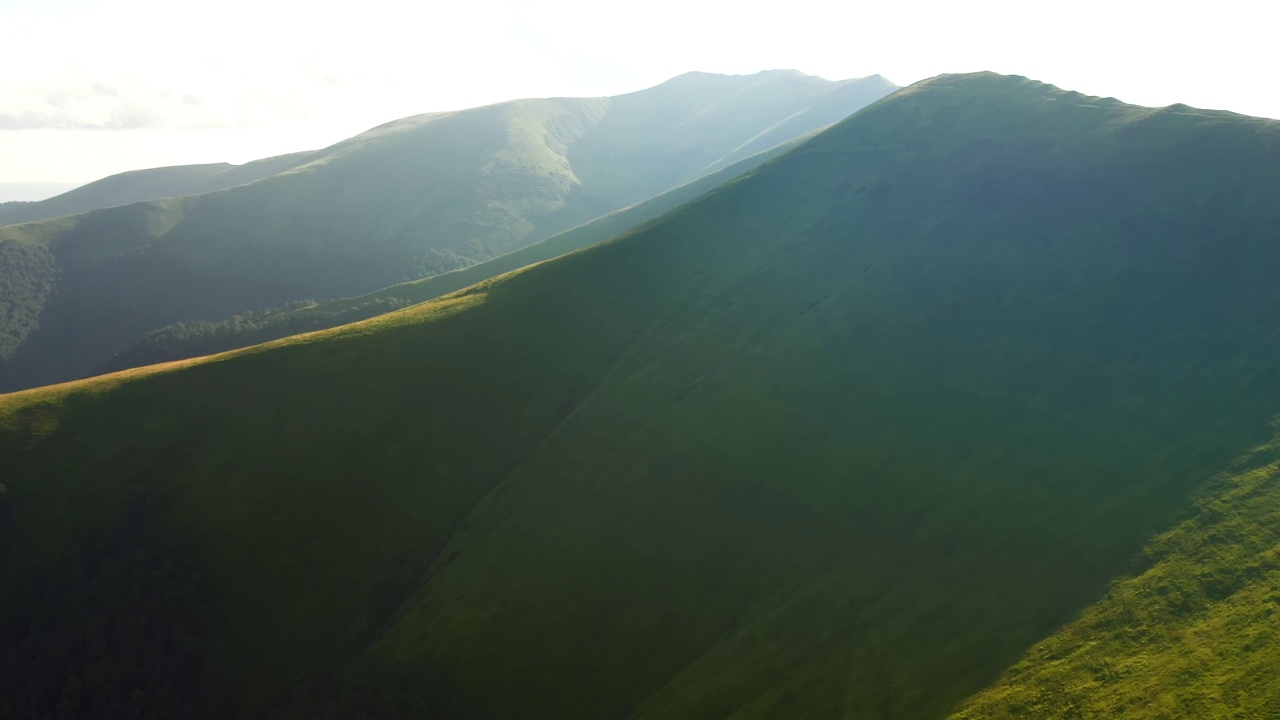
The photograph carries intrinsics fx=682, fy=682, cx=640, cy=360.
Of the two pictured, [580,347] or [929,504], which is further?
[580,347]

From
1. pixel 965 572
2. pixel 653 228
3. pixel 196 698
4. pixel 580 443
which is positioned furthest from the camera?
pixel 653 228

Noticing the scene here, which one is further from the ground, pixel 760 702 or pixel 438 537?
pixel 438 537

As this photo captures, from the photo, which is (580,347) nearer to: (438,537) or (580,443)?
(580,443)

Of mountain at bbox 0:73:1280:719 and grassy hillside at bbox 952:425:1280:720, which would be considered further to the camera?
mountain at bbox 0:73:1280:719

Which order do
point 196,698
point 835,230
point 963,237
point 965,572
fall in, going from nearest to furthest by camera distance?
A: point 965,572 → point 196,698 → point 963,237 → point 835,230

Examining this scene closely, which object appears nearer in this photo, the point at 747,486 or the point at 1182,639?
the point at 1182,639

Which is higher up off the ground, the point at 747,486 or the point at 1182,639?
the point at 747,486

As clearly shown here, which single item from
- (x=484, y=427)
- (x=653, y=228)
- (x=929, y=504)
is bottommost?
(x=929, y=504)

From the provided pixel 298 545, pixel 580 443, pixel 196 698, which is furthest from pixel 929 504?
pixel 196 698
